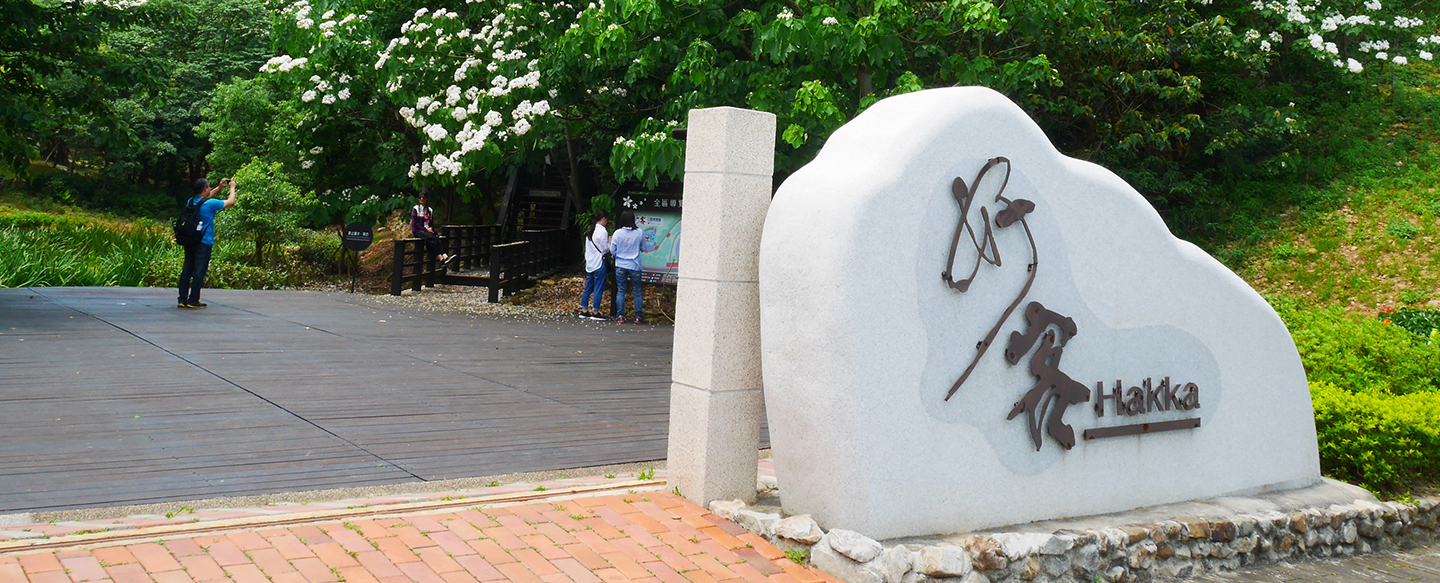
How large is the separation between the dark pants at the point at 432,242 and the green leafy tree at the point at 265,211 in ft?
10.9

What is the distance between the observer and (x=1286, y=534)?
5.71 metres

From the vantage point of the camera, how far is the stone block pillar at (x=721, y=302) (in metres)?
5.02

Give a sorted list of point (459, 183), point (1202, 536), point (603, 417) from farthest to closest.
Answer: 1. point (459, 183)
2. point (603, 417)
3. point (1202, 536)

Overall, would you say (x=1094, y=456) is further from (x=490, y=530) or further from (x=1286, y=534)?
(x=490, y=530)

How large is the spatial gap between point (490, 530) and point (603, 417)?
2877 millimetres

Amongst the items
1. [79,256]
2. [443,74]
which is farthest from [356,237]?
[443,74]

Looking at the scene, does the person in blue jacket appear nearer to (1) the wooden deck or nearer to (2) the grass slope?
(1) the wooden deck

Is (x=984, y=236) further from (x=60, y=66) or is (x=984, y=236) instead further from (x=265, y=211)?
(x=265, y=211)

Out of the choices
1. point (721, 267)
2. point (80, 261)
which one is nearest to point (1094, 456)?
point (721, 267)

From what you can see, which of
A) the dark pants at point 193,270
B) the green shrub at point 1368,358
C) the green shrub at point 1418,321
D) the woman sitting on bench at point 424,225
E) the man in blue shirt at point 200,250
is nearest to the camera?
the green shrub at point 1368,358

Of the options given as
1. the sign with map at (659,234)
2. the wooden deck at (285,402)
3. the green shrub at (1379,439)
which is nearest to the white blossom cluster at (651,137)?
the wooden deck at (285,402)

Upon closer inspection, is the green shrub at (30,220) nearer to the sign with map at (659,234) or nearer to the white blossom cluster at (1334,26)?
the sign with map at (659,234)

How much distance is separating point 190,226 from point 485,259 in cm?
854

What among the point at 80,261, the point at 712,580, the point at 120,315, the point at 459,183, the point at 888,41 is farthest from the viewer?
the point at 80,261
